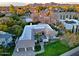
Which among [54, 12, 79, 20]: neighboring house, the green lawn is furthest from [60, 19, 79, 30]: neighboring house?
the green lawn

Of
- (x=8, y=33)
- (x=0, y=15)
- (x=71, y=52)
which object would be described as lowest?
(x=71, y=52)

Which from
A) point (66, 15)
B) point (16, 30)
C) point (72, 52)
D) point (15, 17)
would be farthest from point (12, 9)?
point (72, 52)

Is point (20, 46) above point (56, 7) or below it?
below

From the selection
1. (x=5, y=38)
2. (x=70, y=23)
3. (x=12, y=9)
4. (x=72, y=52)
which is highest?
(x=12, y=9)

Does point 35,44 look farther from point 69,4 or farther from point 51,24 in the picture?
point 69,4

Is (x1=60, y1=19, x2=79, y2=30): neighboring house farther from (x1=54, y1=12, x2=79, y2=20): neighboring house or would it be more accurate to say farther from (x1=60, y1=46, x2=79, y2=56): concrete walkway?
(x1=60, y1=46, x2=79, y2=56): concrete walkway

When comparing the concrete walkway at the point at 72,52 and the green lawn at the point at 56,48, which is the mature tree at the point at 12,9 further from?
the concrete walkway at the point at 72,52

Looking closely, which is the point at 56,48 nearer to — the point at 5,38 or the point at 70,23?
the point at 70,23

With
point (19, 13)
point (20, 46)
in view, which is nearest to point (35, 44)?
point (20, 46)
